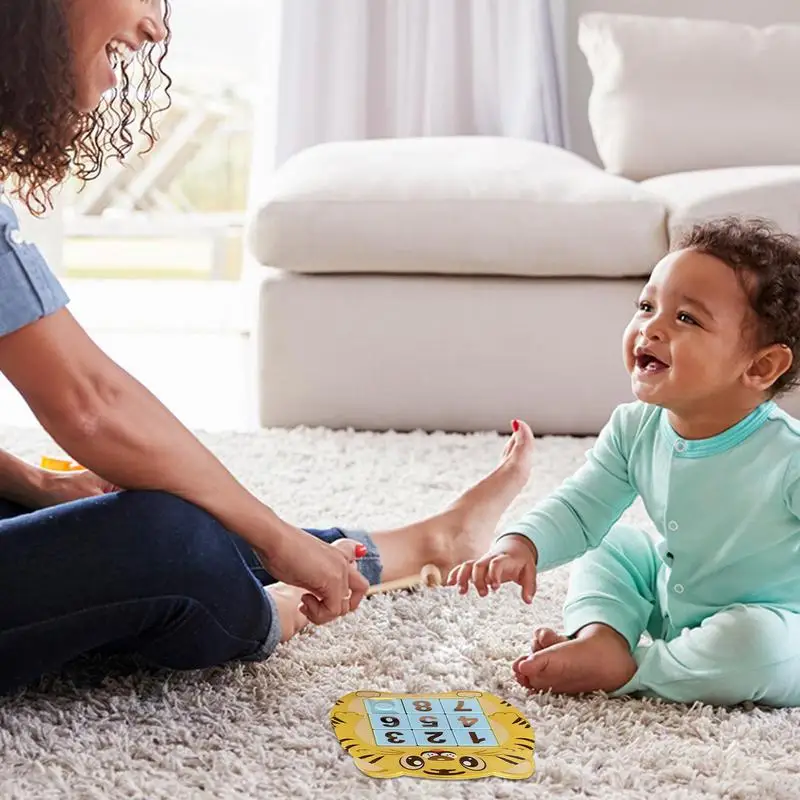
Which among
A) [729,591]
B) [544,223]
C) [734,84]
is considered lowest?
[729,591]

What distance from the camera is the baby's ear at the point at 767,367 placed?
58.1 inches

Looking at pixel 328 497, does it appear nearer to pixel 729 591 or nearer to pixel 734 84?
pixel 729 591

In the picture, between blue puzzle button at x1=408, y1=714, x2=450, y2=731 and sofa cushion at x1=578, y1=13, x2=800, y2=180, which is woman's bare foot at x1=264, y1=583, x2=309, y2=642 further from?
sofa cushion at x1=578, y1=13, x2=800, y2=180

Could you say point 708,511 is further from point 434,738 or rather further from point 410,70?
point 410,70

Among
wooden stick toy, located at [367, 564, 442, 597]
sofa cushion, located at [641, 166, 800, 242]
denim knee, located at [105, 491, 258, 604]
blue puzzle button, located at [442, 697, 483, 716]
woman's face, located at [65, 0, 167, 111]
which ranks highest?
woman's face, located at [65, 0, 167, 111]

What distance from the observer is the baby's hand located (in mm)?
1445

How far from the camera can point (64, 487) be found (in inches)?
61.9

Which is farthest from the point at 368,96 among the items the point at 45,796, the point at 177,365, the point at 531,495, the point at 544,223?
the point at 45,796

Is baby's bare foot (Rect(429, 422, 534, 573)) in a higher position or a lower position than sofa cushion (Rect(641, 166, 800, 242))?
lower

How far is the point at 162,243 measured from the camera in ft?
16.6

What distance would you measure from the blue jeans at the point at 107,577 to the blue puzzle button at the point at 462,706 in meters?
0.24

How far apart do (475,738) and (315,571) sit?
22 centimetres

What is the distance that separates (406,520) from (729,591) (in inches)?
27.9

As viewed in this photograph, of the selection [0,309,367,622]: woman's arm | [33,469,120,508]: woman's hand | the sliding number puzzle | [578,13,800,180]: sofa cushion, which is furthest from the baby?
[578,13,800,180]: sofa cushion
